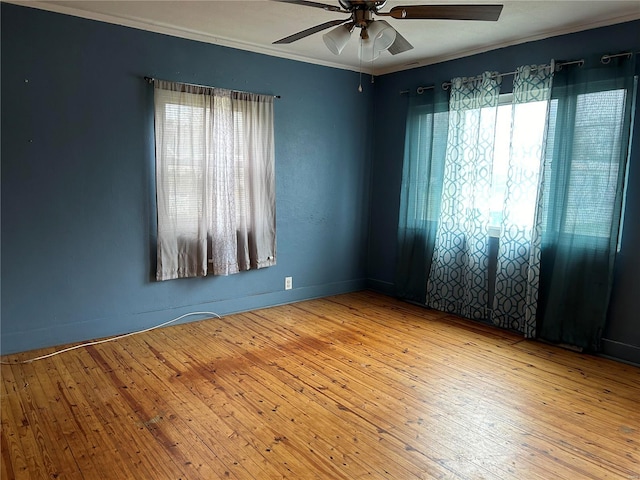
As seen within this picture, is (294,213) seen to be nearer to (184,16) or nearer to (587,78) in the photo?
(184,16)

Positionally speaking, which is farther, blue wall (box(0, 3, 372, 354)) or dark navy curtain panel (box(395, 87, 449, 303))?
dark navy curtain panel (box(395, 87, 449, 303))

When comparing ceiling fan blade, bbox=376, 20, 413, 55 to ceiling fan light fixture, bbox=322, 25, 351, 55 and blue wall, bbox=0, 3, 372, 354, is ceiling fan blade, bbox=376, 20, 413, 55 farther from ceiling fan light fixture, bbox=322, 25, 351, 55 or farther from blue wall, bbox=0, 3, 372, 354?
blue wall, bbox=0, 3, 372, 354

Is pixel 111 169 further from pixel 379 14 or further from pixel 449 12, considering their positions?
pixel 449 12

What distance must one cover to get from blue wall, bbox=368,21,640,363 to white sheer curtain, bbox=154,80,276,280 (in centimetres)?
142

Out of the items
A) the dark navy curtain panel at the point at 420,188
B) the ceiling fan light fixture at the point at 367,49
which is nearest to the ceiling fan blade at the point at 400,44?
the ceiling fan light fixture at the point at 367,49

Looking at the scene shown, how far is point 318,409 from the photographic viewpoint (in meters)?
2.55

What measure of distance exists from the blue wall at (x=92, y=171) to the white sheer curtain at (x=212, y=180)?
0.39 ft

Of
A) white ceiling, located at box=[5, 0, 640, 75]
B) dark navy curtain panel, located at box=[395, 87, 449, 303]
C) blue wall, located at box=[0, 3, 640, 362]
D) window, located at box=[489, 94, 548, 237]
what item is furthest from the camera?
dark navy curtain panel, located at box=[395, 87, 449, 303]

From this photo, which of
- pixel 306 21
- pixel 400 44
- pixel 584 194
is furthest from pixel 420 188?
pixel 400 44

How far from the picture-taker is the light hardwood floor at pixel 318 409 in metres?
2.06

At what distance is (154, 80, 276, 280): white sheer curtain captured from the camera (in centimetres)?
367

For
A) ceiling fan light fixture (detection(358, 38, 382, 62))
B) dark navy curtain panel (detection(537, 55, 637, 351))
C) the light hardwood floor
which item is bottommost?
the light hardwood floor

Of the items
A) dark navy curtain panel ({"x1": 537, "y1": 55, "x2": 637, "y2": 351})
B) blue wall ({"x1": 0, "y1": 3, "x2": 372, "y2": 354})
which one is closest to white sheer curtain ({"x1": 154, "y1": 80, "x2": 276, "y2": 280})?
blue wall ({"x1": 0, "y1": 3, "x2": 372, "y2": 354})

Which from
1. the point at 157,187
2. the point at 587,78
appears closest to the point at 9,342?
the point at 157,187
